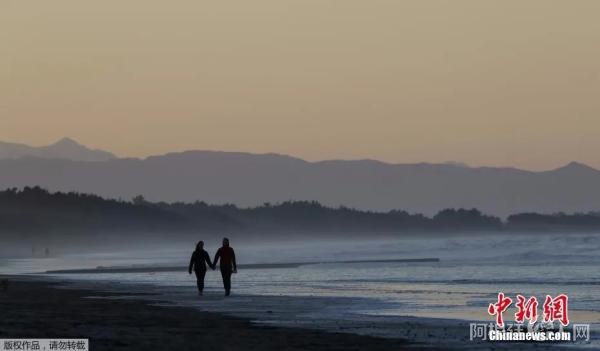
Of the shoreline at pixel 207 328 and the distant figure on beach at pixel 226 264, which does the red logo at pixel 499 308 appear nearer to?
the shoreline at pixel 207 328

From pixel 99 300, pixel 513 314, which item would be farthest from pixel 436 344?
pixel 99 300

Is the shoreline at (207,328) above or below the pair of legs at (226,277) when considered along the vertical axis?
below

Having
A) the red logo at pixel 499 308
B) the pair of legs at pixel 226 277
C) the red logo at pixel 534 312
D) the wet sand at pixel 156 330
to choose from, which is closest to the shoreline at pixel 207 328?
the wet sand at pixel 156 330

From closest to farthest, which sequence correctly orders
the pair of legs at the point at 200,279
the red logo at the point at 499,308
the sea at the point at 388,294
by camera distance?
the red logo at the point at 499,308
the sea at the point at 388,294
the pair of legs at the point at 200,279

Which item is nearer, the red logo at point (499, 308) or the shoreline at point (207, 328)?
the shoreline at point (207, 328)

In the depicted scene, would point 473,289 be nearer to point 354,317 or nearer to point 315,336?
point 354,317

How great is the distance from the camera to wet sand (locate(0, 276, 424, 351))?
19297 millimetres

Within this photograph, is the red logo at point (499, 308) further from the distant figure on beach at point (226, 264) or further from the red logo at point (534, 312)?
the distant figure on beach at point (226, 264)

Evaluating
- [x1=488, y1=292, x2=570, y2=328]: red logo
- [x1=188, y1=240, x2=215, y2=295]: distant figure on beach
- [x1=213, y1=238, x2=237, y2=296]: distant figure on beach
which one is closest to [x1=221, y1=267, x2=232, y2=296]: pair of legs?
[x1=213, y1=238, x2=237, y2=296]: distant figure on beach

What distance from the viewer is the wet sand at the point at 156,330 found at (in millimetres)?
19297

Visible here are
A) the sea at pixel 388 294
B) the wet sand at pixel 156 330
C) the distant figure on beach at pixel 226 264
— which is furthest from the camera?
the distant figure on beach at pixel 226 264

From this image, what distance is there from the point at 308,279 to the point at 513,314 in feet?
65.6

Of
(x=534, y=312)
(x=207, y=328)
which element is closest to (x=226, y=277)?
(x=534, y=312)

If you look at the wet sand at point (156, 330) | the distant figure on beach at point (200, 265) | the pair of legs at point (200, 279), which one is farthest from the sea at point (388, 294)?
the wet sand at point (156, 330)
